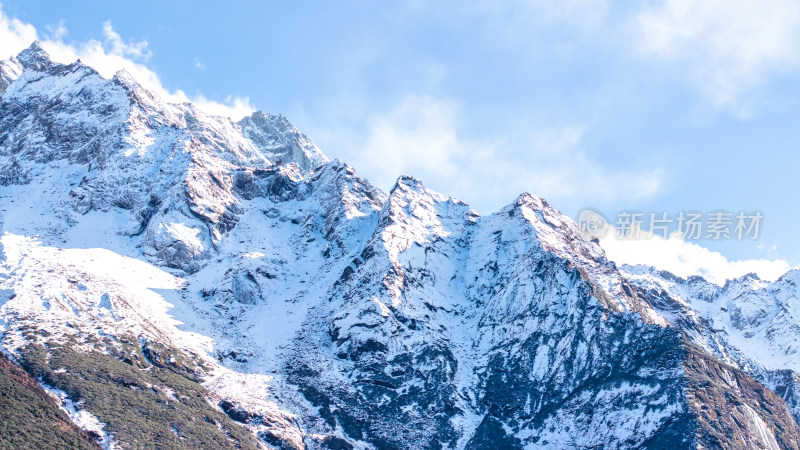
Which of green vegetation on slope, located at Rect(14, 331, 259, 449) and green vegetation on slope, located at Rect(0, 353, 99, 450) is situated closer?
green vegetation on slope, located at Rect(0, 353, 99, 450)

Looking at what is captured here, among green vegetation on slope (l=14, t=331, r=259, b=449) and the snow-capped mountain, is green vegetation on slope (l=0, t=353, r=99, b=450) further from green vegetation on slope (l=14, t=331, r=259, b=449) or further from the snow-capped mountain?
green vegetation on slope (l=14, t=331, r=259, b=449)

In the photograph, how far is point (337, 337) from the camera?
152875 millimetres

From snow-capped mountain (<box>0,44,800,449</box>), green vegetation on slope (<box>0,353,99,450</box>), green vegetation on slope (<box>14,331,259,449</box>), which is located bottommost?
green vegetation on slope (<box>0,353,99,450</box>)

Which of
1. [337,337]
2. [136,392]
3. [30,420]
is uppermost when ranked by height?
[337,337]

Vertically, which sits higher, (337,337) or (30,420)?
(337,337)

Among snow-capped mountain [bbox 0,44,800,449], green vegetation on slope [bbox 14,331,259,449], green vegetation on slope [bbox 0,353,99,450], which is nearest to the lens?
green vegetation on slope [bbox 0,353,99,450]

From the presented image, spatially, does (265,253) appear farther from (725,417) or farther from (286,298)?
(725,417)

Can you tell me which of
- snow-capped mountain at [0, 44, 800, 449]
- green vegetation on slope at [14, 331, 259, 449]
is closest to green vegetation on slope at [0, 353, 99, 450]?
snow-capped mountain at [0, 44, 800, 449]

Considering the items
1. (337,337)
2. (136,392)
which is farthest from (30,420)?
(337,337)

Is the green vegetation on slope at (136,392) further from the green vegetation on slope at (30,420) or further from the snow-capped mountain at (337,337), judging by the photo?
the green vegetation on slope at (30,420)

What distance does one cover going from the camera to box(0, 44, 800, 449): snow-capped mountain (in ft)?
394

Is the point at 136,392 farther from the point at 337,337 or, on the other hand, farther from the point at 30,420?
the point at 337,337

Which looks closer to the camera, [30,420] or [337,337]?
[30,420]

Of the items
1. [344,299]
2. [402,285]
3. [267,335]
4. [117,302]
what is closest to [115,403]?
[117,302]
